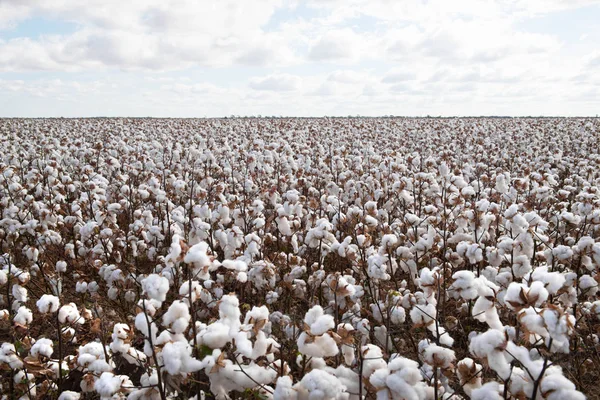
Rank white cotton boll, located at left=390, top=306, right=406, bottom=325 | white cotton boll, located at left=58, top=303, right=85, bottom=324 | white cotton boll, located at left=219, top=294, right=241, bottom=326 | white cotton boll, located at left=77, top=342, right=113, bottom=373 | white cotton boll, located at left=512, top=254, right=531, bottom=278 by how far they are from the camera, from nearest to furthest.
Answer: white cotton boll, located at left=219, top=294, right=241, bottom=326
white cotton boll, located at left=77, top=342, right=113, bottom=373
white cotton boll, located at left=58, top=303, right=85, bottom=324
white cotton boll, located at left=390, top=306, right=406, bottom=325
white cotton boll, located at left=512, top=254, right=531, bottom=278


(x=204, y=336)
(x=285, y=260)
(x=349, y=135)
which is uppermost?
(x=349, y=135)

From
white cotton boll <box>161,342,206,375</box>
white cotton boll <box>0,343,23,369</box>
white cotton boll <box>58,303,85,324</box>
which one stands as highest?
white cotton boll <box>161,342,206,375</box>

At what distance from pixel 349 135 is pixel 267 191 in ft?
51.5

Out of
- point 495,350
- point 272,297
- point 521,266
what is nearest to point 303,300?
point 272,297

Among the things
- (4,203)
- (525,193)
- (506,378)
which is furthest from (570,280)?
(4,203)

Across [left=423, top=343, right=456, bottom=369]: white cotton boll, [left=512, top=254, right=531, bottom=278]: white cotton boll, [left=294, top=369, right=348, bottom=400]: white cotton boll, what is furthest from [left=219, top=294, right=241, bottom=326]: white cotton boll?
[left=512, top=254, right=531, bottom=278]: white cotton boll

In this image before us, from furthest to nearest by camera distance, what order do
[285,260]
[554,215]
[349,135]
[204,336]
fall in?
1. [349,135]
2. [554,215]
3. [285,260]
4. [204,336]

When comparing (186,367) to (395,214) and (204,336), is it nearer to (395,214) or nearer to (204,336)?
(204,336)

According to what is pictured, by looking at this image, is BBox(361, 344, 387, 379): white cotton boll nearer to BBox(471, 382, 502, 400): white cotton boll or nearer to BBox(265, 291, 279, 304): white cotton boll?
BBox(471, 382, 502, 400): white cotton boll

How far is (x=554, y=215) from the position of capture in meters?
7.17

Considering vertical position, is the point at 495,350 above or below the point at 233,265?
below

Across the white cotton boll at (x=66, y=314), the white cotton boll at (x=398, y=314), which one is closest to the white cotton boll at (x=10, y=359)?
the white cotton boll at (x=66, y=314)

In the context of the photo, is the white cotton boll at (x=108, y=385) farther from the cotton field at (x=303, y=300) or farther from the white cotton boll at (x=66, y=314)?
the white cotton boll at (x=66, y=314)

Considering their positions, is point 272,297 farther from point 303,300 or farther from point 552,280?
point 552,280
